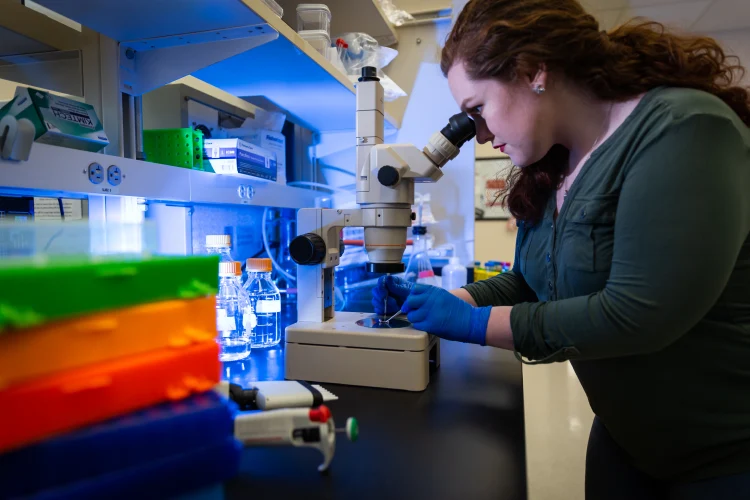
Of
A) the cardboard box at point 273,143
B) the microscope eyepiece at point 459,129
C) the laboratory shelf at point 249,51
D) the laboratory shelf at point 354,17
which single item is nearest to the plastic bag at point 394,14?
the laboratory shelf at point 354,17

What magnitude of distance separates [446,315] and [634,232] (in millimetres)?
355

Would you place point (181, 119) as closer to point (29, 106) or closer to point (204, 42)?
point (204, 42)

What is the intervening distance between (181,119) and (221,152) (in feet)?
0.92

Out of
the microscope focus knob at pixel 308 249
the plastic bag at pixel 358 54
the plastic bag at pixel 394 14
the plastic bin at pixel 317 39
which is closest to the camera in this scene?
the microscope focus knob at pixel 308 249

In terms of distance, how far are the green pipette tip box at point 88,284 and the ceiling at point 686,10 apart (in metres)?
3.10

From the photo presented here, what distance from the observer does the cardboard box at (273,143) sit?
1.62 meters

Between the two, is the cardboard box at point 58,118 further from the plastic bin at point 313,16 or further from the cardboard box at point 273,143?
the plastic bin at point 313,16

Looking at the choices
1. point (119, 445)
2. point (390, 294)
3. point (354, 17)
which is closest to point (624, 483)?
point (390, 294)

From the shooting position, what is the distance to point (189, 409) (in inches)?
16.6

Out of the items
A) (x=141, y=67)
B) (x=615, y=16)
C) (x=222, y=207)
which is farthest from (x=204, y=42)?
(x=615, y=16)

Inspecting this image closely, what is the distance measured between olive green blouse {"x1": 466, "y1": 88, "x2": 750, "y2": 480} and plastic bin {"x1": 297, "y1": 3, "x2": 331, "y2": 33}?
1177 mm

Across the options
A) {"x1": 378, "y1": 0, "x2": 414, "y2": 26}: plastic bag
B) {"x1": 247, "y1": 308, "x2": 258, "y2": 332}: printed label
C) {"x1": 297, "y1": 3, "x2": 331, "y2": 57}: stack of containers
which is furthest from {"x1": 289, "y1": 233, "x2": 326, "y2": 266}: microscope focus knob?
{"x1": 378, "y1": 0, "x2": 414, "y2": 26}: plastic bag

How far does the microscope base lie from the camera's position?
934 mm

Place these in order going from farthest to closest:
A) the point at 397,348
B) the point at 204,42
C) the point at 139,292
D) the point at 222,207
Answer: the point at 222,207 → the point at 204,42 → the point at 397,348 → the point at 139,292
